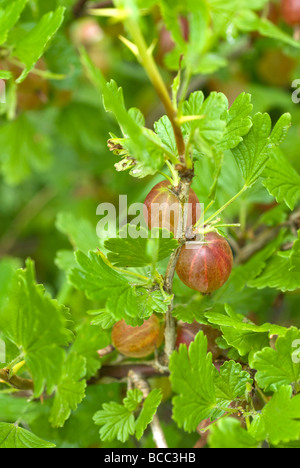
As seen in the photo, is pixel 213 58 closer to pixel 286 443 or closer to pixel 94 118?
pixel 286 443

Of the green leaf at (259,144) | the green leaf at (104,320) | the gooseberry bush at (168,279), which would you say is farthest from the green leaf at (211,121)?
the green leaf at (104,320)

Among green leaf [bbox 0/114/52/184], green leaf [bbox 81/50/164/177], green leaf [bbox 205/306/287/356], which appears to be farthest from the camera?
green leaf [bbox 0/114/52/184]

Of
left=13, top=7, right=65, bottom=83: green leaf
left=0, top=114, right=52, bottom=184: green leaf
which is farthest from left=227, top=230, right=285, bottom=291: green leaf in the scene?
left=0, top=114, right=52, bottom=184: green leaf

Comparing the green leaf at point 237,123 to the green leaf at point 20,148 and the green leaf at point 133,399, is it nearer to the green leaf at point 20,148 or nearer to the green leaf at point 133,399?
the green leaf at point 133,399

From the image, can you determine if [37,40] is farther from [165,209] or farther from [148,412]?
[148,412]

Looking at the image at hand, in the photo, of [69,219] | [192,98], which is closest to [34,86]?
[69,219]

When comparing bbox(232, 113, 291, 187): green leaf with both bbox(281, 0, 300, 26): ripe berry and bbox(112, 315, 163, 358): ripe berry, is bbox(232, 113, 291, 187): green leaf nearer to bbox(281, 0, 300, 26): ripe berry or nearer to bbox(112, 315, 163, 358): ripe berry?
bbox(112, 315, 163, 358): ripe berry
